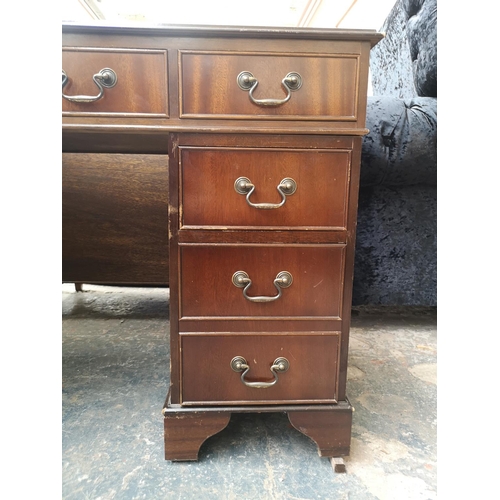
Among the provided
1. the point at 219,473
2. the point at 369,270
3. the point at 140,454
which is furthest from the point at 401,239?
the point at 140,454

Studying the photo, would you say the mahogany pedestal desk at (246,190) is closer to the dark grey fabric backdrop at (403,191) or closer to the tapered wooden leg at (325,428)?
the tapered wooden leg at (325,428)

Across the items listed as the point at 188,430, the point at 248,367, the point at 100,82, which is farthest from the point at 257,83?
the point at 188,430

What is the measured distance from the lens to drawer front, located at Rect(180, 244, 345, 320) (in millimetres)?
757

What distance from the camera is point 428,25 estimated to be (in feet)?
4.27

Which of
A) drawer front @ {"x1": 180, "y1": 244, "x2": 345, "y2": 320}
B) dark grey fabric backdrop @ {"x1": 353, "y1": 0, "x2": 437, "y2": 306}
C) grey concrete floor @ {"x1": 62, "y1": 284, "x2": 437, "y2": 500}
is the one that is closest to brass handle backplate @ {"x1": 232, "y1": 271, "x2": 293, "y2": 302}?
drawer front @ {"x1": 180, "y1": 244, "x2": 345, "y2": 320}

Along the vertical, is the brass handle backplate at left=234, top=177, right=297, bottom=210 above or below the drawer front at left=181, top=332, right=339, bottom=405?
above

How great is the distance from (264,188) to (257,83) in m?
0.21

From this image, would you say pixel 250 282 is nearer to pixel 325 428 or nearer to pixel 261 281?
pixel 261 281

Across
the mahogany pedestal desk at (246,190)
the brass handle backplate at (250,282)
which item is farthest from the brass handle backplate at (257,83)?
the brass handle backplate at (250,282)

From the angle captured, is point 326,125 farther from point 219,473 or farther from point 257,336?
point 219,473

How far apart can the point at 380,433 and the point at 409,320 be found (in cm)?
91

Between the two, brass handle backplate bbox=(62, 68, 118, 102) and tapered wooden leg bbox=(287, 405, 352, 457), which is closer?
brass handle backplate bbox=(62, 68, 118, 102)

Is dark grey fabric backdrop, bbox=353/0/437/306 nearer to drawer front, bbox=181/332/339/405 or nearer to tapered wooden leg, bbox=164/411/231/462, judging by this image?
drawer front, bbox=181/332/339/405
